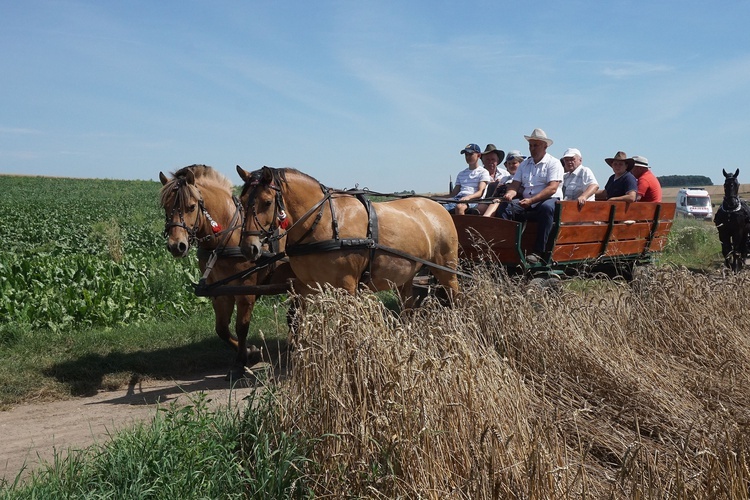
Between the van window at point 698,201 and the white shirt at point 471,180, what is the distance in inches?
1161

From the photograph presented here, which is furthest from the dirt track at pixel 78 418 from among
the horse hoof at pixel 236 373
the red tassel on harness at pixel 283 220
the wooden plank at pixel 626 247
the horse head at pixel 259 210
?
the wooden plank at pixel 626 247

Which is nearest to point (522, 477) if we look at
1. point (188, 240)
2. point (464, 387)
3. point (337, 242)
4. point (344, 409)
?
point (464, 387)

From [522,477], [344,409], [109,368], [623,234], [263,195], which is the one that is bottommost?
[109,368]

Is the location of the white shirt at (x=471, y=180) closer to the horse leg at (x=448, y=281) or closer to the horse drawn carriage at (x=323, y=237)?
the horse drawn carriage at (x=323, y=237)

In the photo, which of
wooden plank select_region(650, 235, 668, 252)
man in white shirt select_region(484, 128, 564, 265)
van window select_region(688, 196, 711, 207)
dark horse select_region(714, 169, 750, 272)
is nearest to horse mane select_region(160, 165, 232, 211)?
man in white shirt select_region(484, 128, 564, 265)

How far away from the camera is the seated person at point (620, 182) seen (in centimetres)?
897

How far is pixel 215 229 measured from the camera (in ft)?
22.1

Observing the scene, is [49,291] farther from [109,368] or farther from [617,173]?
[617,173]

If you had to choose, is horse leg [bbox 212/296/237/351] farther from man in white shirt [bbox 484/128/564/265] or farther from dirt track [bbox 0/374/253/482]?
man in white shirt [bbox 484/128/564/265]

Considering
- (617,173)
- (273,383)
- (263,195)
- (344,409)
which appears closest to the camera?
(344,409)

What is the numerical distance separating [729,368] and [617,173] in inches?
218

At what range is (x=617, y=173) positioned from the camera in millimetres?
9820

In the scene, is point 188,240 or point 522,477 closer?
point 522,477

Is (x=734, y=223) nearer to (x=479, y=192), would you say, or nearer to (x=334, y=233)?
(x=479, y=192)
